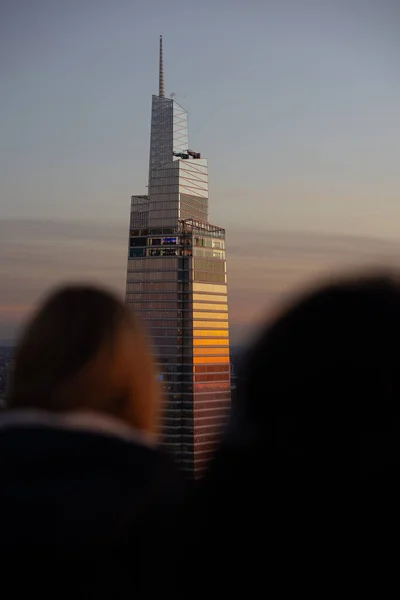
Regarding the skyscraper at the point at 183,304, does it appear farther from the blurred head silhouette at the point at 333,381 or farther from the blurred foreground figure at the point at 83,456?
the blurred head silhouette at the point at 333,381

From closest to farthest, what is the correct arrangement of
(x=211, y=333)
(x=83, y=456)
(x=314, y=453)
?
(x=314, y=453)
(x=83, y=456)
(x=211, y=333)

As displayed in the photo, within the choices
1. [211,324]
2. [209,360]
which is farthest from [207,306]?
[209,360]

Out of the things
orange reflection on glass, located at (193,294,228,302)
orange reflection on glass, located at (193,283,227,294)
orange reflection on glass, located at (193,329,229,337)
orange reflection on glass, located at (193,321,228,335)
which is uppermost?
orange reflection on glass, located at (193,283,227,294)

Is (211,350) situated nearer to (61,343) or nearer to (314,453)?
(61,343)

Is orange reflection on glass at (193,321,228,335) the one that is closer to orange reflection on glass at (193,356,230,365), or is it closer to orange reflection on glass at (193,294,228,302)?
orange reflection on glass at (193,294,228,302)

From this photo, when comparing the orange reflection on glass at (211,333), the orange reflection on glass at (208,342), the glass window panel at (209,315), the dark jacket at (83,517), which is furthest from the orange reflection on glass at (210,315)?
the dark jacket at (83,517)

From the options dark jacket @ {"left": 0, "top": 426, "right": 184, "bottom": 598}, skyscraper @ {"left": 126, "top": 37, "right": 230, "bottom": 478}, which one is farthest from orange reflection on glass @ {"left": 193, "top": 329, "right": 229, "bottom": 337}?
dark jacket @ {"left": 0, "top": 426, "right": 184, "bottom": 598}
